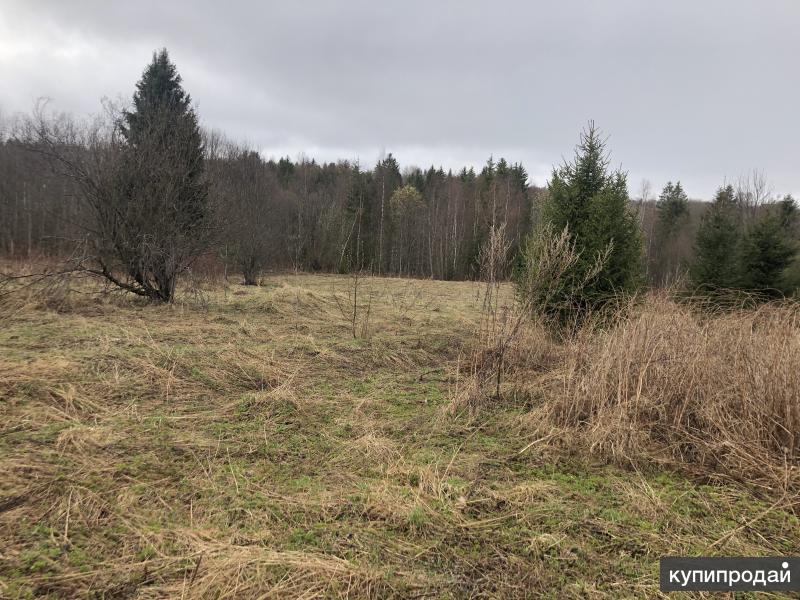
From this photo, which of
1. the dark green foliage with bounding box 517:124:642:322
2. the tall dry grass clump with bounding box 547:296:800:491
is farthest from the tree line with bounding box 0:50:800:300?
the tall dry grass clump with bounding box 547:296:800:491

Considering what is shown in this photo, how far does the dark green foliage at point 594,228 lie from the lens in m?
6.46

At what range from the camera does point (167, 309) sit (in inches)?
320

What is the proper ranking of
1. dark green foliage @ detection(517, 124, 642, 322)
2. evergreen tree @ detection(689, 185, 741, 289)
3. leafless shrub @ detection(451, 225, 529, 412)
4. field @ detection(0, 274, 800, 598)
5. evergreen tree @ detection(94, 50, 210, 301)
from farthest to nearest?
evergreen tree @ detection(689, 185, 741, 289) → evergreen tree @ detection(94, 50, 210, 301) → dark green foliage @ detection(517, 124, 642, 322) → leafless shrub @ detection(451, 225, 529, 412) → field @ detection(0, 274, 800, 598)

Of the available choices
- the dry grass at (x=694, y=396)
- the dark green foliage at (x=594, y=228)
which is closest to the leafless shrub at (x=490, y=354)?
the dry grass at (x=694, y=396)

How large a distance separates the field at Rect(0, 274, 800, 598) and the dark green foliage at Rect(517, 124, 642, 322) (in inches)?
93.7

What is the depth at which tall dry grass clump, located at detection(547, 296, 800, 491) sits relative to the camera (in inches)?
116

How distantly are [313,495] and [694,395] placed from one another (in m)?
2.87

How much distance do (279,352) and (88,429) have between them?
8.30 feet

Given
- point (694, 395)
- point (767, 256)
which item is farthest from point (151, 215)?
point (767, 256)

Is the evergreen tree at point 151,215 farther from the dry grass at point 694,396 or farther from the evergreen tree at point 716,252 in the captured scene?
the evergreen tree at point 716,252

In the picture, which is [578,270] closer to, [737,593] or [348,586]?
[737,593]

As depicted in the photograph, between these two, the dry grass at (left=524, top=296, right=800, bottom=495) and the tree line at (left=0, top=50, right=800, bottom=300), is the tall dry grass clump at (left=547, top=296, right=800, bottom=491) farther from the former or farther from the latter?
the tree line at (left=0, top=50, right=800, bottom=300)

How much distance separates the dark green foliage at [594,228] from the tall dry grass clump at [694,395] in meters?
2.36

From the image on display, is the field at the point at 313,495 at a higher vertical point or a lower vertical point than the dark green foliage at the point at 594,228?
lower
